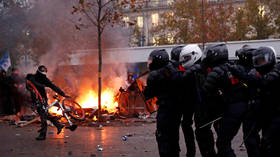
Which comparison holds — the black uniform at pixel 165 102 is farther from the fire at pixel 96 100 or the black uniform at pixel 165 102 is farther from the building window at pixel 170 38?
the building window at pixel 170 38

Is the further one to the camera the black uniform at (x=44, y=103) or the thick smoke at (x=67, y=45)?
the thick smoke at (x=67, y=45)

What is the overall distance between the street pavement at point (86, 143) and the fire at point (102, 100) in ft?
8.23

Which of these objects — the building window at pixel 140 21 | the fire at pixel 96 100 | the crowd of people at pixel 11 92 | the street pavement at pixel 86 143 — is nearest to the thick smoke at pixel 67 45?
the fire at pixel 96 100

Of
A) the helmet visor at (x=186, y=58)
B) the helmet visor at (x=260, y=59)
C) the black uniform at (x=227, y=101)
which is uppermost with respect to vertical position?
the helmet visor at (x=186, y=58)

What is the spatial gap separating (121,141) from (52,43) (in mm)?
8798

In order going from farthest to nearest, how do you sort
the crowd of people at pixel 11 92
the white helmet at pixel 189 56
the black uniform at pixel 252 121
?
1. the crowd of people at pixel 11 92
2. the white helmet at pixel 189 56
3. the black uniform at pixel 252 121

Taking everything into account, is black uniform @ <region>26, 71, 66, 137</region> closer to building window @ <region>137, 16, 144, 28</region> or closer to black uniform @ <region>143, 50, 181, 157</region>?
black uniform @ <region>143, 50, 181, 157</region>

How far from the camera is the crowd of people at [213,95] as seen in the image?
5.38 meters

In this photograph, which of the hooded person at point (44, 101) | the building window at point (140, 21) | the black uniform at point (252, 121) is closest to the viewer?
the black uniform at point (252, 121)

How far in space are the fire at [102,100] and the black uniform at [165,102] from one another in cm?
836

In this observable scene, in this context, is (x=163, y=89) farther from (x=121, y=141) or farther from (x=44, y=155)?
(x=121, y=141)

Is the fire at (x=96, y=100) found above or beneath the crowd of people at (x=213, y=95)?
beneath

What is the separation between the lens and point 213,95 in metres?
6.33

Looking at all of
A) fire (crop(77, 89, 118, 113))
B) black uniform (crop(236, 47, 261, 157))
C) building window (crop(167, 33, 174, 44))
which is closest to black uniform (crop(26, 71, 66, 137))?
fire (crop(77, 89, 118, 113))
